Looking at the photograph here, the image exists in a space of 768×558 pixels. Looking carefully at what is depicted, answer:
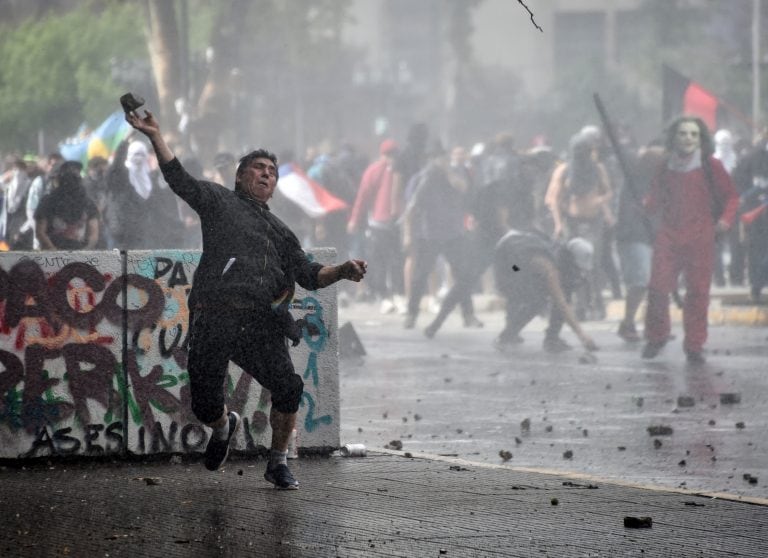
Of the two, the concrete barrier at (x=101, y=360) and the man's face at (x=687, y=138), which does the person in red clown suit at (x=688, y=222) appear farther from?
the concrete barrier at (x=101, y=360)

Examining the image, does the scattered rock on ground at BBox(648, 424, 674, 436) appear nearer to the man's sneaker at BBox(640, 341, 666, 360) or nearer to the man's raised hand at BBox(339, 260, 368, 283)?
the man's raised hand at BBox(339, 260, 368, 283)

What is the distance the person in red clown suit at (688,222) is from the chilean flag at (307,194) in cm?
843

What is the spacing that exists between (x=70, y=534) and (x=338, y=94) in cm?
8932

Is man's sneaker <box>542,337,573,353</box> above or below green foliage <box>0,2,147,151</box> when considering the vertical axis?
below

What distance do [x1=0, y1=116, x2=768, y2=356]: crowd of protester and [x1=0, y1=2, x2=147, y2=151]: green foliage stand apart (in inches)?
935

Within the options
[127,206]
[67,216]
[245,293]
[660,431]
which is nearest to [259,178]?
[245,293]

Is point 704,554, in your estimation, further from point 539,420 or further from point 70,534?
point 539,420

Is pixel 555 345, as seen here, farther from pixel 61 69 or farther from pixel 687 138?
pixel 61 69

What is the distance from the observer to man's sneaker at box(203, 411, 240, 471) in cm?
781

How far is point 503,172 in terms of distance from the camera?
21.3 metres

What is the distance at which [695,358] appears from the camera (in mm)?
15039

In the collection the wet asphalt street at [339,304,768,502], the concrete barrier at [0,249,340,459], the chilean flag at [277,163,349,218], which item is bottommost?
the wet asphalt street at [339,304,768,502]

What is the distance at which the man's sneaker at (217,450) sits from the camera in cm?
781

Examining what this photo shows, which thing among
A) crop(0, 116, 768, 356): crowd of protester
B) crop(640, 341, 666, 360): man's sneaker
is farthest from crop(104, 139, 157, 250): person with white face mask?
crop(640, 341, 666, 360): man's sneaker
